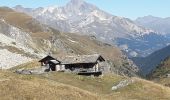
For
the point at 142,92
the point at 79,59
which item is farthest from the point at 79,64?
the point at 142,92

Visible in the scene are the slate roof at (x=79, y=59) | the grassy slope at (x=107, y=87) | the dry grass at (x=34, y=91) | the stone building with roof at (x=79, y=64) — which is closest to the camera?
the dry grass at (x=34, y=91)

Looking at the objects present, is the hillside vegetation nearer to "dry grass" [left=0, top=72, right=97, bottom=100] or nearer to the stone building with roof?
"dry grass" [left=0, top=72, right=97, bottom=100]

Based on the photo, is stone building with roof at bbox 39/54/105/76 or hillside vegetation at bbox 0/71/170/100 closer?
hillside vegetation at bbox 0/71/170/100

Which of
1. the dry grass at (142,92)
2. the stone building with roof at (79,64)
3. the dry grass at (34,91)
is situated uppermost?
the stone building with roof at (79,64)

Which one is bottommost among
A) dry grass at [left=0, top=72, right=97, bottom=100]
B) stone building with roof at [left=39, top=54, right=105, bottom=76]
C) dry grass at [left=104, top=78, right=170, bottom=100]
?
dry grass at [left=104, top=78, right=170, bottom=100]

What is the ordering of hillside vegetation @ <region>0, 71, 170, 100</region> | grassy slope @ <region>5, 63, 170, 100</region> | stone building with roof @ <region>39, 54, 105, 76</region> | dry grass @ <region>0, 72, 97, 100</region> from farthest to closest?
stone building with roof @ <region>39, 54, 105, 76</region>, grassy slope @ <region>5, 63, 170, 100</region>, hillside vegetation @ <region>0, 71, 170, 100</region>, dry grass @ <region>0, 72, 97, 100</region>

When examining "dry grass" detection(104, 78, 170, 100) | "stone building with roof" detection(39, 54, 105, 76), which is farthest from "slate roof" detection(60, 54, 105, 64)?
"dry grass" detection(104, 78, 170, 100)

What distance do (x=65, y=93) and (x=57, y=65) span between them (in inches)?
1809

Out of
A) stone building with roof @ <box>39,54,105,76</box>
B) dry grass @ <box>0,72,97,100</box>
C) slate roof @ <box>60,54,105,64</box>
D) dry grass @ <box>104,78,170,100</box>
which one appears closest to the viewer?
dry grass @ <box>0,72,97,100</box>

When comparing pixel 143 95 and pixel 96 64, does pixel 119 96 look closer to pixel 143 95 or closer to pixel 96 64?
pixel 143 95

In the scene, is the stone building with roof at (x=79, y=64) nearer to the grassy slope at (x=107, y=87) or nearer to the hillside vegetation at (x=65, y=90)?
the grassy slope at (x=107, y=87)

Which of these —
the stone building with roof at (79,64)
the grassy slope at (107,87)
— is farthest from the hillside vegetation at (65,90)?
the stone building with roof at (79,64)

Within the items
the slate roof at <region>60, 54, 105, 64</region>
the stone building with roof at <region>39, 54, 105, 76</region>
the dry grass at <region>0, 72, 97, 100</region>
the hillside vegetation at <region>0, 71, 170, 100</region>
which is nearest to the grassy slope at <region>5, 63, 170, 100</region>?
the hillside vegetation at <region>0, 71, 170, 100</region>

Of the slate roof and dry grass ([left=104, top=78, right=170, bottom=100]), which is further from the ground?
the slate roof
